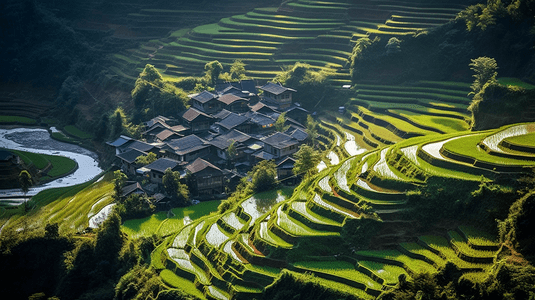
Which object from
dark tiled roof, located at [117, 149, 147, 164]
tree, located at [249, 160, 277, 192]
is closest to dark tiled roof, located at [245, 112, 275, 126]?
dark tiled roof, located at [117, 149, 147, 164]

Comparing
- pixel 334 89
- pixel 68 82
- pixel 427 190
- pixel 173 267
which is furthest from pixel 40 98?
pixel 427 190

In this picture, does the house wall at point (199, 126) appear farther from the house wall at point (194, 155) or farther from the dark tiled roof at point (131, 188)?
the dark tiled roof at point (131, 188)

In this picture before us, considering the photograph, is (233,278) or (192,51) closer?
(233,278)

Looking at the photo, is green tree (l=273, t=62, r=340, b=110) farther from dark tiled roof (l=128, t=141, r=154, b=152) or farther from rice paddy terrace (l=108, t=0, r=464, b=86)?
dark tiled roof (l=128, t=141, r=154, b=152)

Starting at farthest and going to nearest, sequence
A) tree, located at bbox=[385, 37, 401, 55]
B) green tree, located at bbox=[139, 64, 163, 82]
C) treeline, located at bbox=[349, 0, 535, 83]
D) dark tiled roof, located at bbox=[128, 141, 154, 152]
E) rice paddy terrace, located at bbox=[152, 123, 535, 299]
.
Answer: green tree, located at bbox=[139, 64, 163, 82]
tree, located at bbox=[385, 37, 401, 55]
treeline, located at bbox=[349, 0, 535, 83]
dark tiled roof, located at bbox=[128, 141, 154, 152]
rice paddy terrace, located at bbox=[152, 123, 535, 299]

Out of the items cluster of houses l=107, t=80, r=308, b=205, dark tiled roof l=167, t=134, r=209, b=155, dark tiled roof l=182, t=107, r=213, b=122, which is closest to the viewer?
cluster of houses l=107, t=80, r=308, b=205

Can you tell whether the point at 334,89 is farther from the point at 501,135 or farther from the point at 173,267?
the point at 173,267
